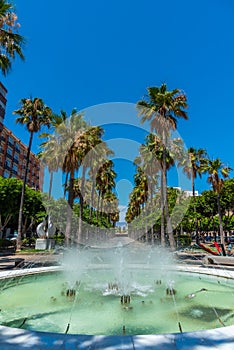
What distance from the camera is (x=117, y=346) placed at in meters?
3.58

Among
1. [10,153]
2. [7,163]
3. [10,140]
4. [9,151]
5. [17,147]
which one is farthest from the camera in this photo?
[17,147]

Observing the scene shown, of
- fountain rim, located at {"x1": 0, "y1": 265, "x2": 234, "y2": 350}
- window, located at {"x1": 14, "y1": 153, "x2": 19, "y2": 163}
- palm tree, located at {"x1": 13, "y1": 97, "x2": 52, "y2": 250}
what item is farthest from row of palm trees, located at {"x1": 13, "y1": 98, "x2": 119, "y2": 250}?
window, located at {"x1": 14, "y1": 153, "x2": 19, "y2": 163}

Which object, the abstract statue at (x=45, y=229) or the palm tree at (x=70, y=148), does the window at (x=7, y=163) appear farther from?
the palm tree at (x=70, y=148)

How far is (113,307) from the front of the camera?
6621 millimetres

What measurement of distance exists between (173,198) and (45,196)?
21.8m

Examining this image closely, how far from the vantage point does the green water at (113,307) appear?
5168 mm

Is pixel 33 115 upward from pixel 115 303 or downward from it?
upward

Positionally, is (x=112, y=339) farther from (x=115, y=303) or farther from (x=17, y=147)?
(x=17, y=147)

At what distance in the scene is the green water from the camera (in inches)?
203

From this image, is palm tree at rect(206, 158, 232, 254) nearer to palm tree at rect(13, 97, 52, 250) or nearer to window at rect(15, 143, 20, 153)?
palm tree at rect(13, 97, 52, 250)

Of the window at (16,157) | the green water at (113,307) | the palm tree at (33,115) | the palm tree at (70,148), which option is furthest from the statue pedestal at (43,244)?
the window at (16,157)

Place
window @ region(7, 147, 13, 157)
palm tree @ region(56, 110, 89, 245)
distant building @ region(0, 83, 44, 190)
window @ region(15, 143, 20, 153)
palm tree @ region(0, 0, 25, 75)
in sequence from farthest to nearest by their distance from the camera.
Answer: window @ region(15, 143, 20, 153) < window @ region(7, 147, 13, 157) < distant building @ region(0, 83, 44, 190) < palm tree @ region(56, 110, 89, 245) < palm tree @ region(0, 0, 25, 75)

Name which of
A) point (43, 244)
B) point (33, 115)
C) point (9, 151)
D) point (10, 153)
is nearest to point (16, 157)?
point (10, 153)

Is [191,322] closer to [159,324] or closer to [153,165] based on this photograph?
[159,324]
